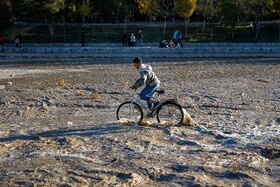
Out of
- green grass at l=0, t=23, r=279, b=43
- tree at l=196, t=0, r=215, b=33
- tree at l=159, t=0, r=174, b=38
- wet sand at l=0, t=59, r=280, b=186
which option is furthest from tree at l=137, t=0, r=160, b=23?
wet sand at l=0, t=59, r=280, b=186

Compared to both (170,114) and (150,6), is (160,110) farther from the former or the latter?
(150,6)

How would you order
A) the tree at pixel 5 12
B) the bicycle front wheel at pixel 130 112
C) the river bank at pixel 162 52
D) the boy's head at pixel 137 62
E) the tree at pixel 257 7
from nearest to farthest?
the boy's head at pixel 137 62 < the bicycle front wheel at pixel 130 112 < the river bank at pixel 162 52 < the tree at pixel 257 7 < the tree at pixel 5 12

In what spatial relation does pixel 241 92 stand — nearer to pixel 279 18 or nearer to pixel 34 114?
pixel 34 114

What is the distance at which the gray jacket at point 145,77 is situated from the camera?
9.33 meters

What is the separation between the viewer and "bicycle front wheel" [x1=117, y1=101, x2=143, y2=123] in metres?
9.77

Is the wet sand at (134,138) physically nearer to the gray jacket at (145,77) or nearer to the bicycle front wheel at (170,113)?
the bicycle front wheel at (170,113)

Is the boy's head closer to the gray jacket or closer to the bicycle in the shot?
the gray jacket

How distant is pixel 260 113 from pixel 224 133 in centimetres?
246

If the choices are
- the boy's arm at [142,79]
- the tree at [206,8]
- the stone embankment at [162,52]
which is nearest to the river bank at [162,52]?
the stone embankment at [162,52]

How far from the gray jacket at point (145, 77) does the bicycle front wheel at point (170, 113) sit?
1.85ft

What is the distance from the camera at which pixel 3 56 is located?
31.1 metres

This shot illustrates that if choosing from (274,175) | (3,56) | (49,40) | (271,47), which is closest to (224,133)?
(274,175)

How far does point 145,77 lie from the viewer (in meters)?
9.36

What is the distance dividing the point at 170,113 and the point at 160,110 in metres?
0.25
